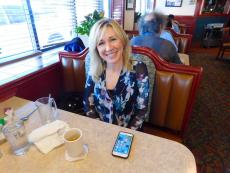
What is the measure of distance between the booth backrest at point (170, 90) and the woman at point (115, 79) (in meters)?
0.15

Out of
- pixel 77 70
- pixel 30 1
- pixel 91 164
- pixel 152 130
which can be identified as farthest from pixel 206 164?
pixel 30 1

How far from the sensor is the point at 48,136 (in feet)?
2.59

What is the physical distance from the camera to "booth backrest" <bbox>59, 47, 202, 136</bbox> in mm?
1170

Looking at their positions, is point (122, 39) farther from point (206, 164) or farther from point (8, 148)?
point (206, 164)

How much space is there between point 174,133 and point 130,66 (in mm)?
723

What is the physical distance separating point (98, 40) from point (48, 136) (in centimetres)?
63

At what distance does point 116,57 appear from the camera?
1.11 m

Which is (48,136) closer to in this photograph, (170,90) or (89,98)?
(89,98)

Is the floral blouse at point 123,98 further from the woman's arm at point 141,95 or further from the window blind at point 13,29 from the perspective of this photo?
the window blind at point 13,29

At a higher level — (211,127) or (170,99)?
(170,99)

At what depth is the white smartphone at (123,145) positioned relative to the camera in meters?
0.70

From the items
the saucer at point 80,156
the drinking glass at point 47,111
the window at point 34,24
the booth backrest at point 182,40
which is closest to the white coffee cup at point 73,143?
the saucer at point 80,156

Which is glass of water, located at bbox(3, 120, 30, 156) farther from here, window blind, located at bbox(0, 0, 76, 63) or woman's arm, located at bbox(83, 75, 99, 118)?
window blind, located at bbox(0, 0, 76, 63)

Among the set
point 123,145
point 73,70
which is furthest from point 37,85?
point 123,145
